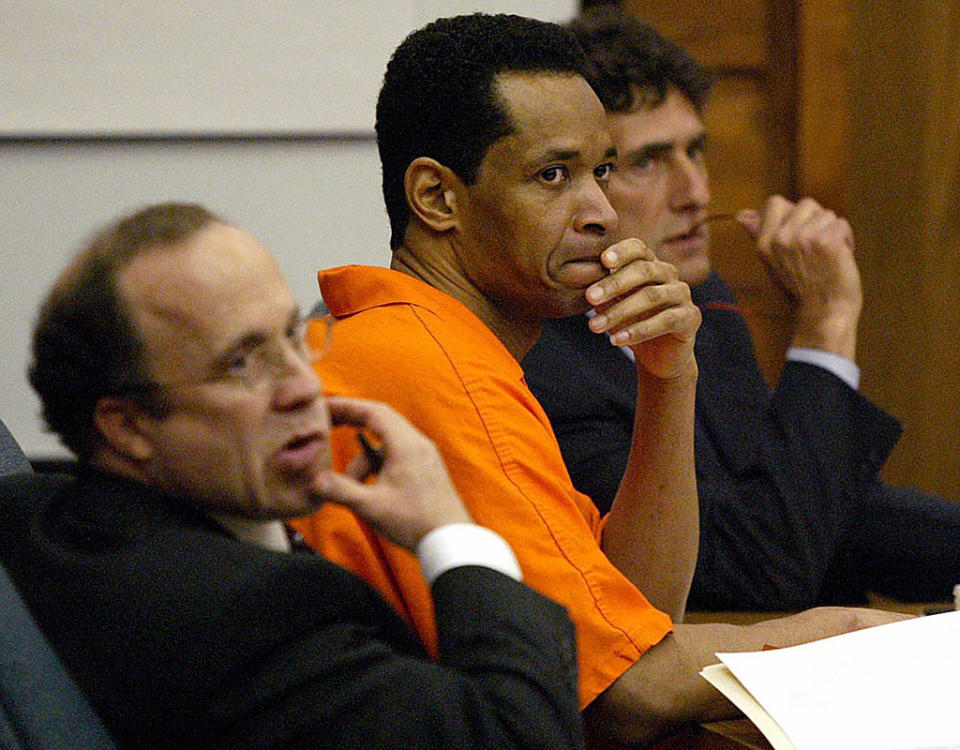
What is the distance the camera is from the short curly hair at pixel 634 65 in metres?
1.73

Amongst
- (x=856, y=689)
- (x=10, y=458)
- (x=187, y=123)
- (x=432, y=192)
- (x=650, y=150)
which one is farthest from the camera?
(x=187, y=123)

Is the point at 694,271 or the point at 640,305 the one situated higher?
the point at 640,305

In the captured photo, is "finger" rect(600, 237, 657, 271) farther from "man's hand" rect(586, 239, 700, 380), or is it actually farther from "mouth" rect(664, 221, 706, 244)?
"mouth" rect(664, 221, 706, 244)

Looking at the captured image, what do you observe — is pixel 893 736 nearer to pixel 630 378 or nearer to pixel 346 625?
pixel 346 625

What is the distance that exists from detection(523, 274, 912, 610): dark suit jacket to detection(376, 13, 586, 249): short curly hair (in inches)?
16.3

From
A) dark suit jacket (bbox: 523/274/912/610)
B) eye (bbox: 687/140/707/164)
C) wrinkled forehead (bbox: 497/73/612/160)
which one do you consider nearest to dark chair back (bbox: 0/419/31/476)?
wrinkled forehead (bbox: 497/73/612/160)

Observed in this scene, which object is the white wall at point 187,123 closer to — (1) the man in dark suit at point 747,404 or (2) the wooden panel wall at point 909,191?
(1) the man in dark suit at point 747,404

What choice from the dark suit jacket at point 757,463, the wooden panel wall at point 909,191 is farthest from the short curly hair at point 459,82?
the wooden panel wall at point 909,191

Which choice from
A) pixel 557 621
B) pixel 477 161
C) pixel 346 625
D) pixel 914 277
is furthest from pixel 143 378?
pixel 914 277

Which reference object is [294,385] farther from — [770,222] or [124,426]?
[770,222]

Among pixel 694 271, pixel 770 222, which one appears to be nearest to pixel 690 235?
pixel 694 271

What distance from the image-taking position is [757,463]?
1554 mm

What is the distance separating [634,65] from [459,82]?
0.72m

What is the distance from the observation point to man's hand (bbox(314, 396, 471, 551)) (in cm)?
68
